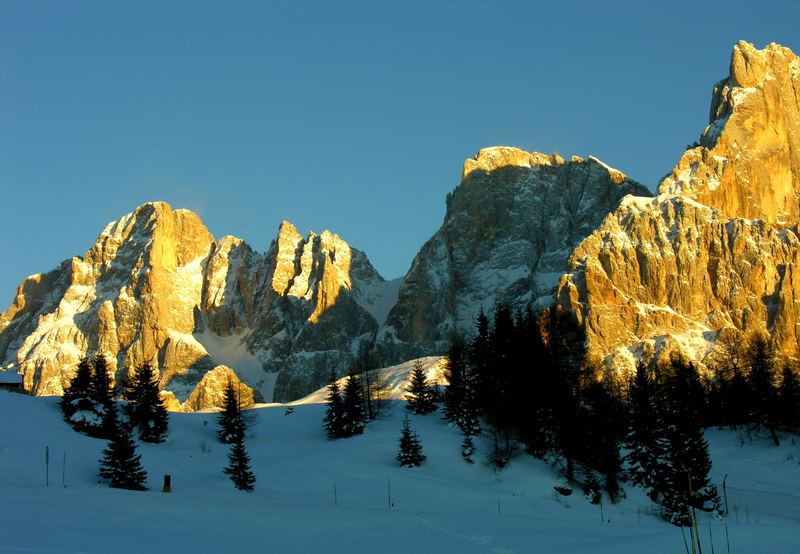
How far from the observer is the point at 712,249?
115 metres

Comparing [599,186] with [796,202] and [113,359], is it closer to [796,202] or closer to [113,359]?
[796,202]

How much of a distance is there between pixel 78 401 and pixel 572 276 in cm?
8761

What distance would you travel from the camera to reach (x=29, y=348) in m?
187

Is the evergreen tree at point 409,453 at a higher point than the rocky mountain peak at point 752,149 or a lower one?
lower

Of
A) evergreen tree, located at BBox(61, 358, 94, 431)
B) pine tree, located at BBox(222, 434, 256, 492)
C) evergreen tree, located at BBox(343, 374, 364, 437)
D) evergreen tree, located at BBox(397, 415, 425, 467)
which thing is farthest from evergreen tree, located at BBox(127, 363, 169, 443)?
evergreen tree, located at BBox(397, 415, 425, 467)

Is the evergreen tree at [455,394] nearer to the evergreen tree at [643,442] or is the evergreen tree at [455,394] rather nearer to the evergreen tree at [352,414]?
the evergreen tree at [352,414]

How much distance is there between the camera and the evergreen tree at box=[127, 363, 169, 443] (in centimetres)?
5381

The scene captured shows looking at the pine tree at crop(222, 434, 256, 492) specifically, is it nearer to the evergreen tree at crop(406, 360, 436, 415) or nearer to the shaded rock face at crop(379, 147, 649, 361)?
the evergreen tree at crop(406, 360, 436, 415)

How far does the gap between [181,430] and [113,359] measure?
131 metres

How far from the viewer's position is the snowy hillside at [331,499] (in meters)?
21.0

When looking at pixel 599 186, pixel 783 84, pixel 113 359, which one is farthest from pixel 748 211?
pixel 113 359

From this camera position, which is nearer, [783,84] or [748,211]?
[748,211]

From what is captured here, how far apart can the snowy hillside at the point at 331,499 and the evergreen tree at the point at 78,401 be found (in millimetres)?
861

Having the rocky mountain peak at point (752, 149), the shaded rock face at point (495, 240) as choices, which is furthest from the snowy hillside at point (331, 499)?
the shaded rock face at point (495, 240)
